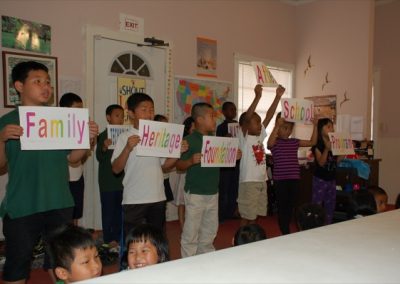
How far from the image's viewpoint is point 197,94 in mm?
5258

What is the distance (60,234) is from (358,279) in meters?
1.35

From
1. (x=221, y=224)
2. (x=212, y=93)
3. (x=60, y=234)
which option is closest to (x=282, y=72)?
(x=212, y=93)

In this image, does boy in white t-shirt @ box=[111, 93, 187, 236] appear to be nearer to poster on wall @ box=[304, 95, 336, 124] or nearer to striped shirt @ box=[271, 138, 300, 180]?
striped shirt @ box=[271, 138, 300, 180]

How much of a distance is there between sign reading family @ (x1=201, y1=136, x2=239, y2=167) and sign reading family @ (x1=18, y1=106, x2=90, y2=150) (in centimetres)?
102

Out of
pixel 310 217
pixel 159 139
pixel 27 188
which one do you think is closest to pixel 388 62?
pixel 310 217

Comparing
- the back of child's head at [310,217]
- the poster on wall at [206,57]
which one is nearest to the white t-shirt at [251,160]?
the back of child's head at [310,217]

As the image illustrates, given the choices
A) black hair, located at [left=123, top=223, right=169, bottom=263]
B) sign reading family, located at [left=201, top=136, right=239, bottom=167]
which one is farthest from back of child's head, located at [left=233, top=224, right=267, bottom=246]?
sign reading family, located at [left=201, top=136, right=239, bottom=167]

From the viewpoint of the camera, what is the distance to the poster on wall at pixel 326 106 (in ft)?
20.6

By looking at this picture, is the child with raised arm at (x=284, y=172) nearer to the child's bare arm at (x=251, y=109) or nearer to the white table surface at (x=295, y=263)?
the child's bare arm at (x=251, y=109)

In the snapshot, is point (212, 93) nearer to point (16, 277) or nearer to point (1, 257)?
point (1, 257)

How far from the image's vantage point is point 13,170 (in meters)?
1.82

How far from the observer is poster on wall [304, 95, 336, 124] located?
247 inches

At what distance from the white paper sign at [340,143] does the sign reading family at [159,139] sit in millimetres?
1906

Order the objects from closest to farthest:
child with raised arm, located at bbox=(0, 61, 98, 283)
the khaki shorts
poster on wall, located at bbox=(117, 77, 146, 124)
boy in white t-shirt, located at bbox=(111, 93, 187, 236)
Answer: child with raised arm, located at bbox=(0, 61, 98, 283) → boy in white t-shirt, located at bbox=(111, 93, 187, 236) → the khaki shorts → poster on wall, located at bbox=(117, 77, 146, 124)
